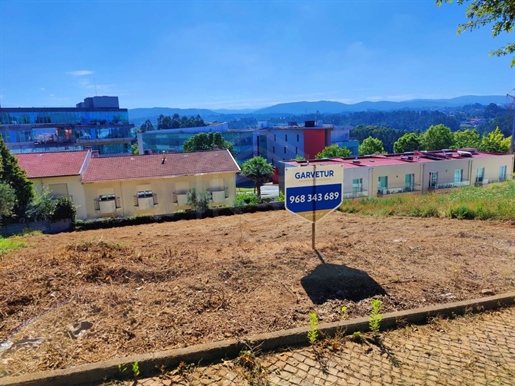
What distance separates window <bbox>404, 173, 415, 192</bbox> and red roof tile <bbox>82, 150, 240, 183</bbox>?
1511 cm

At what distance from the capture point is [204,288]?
462 centimetres

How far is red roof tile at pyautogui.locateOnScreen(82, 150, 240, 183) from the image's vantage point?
2633cm

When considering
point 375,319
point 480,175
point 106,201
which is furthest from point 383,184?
point 375,319

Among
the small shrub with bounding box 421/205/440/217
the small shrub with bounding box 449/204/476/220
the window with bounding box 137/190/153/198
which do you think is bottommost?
the window with bounding box 137/190/153/198

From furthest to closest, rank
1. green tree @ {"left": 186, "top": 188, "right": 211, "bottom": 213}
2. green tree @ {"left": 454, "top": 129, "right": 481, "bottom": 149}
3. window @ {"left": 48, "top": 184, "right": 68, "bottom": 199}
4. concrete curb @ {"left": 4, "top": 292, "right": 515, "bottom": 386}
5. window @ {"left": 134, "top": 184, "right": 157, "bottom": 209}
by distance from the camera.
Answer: green tree @ {"left": 454, "top": 129, "right": 481, "bottom": 149}
window @ {"left": 134, "top": 184, "right": 157, "bottom": 209}
window @ {"left": 48, "top": 184, "right": 68, "bottom": 199}
green tree @ {"left": 186, "top": 188, "right": 211, "bottom": 213}
concrete curb @ {"left": 4, "top": 292, "right": 515, "bottom": 386}

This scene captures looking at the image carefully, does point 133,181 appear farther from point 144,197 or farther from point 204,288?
point 204,288

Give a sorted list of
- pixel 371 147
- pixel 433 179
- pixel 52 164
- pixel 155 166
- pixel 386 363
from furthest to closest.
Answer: pixel 371 147 → pixel 433 179 → pixel 155 166 → pixel 52 164 → pixel 386 363

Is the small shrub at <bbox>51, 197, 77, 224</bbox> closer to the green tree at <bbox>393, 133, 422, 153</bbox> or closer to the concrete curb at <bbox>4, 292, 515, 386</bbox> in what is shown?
the concrete curb at <bbox>4, 292, 515, 386</bbox>

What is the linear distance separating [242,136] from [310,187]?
76.6 m

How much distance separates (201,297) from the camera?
14.3 feet

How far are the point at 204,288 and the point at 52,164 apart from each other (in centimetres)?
2633

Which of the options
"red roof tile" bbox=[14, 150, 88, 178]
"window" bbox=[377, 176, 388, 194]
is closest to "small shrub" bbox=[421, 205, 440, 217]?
"window" bbox=[377, 176, 388, 194]

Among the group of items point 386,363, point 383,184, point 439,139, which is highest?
point 386,363

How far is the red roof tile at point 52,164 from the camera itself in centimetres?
2517
